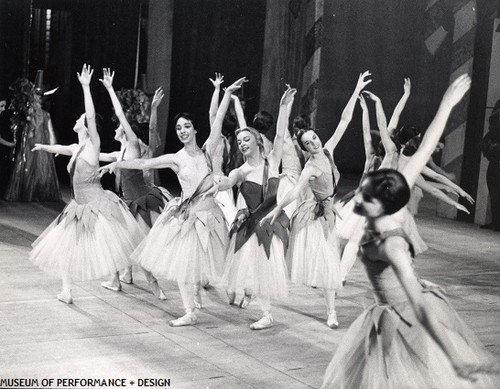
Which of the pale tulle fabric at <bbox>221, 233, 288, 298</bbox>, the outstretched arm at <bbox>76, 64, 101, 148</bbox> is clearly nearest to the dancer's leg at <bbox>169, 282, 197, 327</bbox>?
the pale tulle fabric at <bbox>221, 233, 288, 298</bbox>

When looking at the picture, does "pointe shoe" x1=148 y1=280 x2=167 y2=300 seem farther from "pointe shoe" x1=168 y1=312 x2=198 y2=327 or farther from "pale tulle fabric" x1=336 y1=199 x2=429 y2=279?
"pale tulle fabric" x1=336 y1=199 x2=429 y2=279

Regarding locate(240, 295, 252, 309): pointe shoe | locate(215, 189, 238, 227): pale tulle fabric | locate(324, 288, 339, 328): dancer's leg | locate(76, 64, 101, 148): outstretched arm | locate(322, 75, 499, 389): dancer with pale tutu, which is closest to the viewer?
locate(322, 75, 499, 389): dancer with pale tutu

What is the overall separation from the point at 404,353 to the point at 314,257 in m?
2.76

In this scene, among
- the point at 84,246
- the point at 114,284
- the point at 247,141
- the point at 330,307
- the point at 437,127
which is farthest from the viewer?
the point at 114,284

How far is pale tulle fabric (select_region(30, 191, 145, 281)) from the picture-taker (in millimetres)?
6246

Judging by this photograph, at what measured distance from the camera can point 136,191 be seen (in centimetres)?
717

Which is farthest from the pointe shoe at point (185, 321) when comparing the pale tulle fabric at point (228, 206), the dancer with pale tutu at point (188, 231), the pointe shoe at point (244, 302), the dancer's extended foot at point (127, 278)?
the pale tulle fabric at point (228, 206)

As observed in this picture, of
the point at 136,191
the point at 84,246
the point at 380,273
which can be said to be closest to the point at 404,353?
the point at 380,273

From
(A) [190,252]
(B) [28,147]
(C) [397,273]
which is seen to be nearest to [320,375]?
(A) [190,252]

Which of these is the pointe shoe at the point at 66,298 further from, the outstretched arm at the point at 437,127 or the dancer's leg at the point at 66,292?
the outstretched arm at the point at 437,127

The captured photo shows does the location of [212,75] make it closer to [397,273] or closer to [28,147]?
[28,147]

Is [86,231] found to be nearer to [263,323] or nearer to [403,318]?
[263,323]

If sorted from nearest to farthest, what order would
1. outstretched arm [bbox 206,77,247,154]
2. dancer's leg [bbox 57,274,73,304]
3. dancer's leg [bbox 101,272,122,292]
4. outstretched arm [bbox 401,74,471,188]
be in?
outstretched arm [bbox 401,74,471,188]
outstretched arm [bbox 206,77,247,154]
dancer's leg [bbox 57,274,73,304]
dancer's leg [bbox 101,272,122,292]

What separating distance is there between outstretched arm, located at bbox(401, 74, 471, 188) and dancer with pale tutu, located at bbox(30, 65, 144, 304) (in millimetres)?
3355
